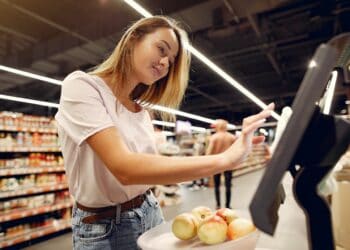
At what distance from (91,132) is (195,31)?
23.7 ft

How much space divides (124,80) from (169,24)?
289 millimetres

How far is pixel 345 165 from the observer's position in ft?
6.07

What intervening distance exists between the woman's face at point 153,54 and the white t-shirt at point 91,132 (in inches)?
6.1

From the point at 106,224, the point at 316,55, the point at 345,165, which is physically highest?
the point at 316,55

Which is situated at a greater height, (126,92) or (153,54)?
(153,54)

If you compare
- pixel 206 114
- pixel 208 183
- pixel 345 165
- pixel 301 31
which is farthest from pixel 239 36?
pixel 206 114

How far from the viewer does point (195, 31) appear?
25.2ft

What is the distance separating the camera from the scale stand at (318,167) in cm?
54

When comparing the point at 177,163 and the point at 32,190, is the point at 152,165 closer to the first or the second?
the point at 177,163

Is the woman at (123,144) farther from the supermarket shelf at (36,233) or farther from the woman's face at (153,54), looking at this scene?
the supermarket shelf at (36,233)

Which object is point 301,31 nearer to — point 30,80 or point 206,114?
point 30,80

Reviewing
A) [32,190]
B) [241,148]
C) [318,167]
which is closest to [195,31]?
[32,190]

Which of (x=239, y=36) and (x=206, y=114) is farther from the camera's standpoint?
(x=206, y=114)

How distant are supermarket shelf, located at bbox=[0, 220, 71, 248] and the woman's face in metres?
4.05
